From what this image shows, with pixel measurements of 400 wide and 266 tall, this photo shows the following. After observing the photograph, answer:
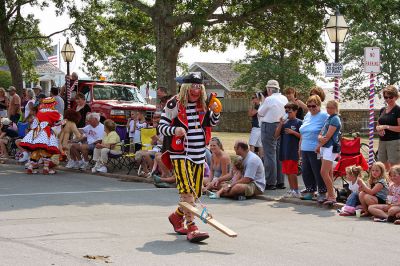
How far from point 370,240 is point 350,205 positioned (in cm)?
222

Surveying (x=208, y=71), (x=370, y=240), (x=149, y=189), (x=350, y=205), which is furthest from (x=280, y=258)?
(x=208, y=71)

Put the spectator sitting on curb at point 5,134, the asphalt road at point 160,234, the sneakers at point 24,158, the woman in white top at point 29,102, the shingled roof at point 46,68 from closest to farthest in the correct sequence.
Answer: the asphalt road at point 160,234, the sneakers at point 24,158, the woman in white top at point 29,102, the spectator sitting on curb at point 5,134, the shingled roof at point 46,68

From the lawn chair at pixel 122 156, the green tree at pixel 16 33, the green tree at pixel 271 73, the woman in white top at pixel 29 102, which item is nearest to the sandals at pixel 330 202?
the lawn chair at pixel 122 156

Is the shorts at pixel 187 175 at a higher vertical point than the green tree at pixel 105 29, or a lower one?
lower

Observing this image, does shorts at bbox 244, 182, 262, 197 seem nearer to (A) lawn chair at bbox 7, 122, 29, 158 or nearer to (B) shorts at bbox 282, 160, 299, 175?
(B) shorts at bbox 282, 160, 299, 175

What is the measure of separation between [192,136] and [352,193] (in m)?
3.49

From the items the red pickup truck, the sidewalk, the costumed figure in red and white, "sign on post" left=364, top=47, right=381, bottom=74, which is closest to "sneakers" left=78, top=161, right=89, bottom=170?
the sidewalk

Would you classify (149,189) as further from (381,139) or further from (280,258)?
(280,258)

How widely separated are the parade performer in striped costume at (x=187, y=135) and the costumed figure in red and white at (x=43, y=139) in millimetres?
8854

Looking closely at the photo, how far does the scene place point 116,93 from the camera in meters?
24.3

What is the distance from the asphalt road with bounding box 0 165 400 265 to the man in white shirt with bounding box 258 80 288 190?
167 centimetres

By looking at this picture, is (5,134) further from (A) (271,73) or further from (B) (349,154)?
(A) (271,73)

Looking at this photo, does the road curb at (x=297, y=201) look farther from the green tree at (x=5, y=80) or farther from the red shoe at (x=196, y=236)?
the green tree at (x=5, y=80)

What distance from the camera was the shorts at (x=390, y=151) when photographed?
12320 mm
